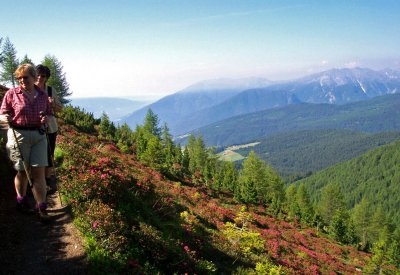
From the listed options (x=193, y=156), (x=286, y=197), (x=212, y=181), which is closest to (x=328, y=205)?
(x=286, y=197)

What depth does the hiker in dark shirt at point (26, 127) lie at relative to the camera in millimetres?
6336

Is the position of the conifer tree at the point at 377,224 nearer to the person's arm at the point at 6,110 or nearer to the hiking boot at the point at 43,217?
the hiking boot at the point at 43,217

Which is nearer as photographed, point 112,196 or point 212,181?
point 112,196

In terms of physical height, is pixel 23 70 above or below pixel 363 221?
above

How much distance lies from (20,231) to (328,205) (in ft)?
249

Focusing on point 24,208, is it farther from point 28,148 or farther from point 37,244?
point 28,148

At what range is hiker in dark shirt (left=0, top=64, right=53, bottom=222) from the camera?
A: 6.34 meters

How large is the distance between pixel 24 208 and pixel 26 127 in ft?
7.19

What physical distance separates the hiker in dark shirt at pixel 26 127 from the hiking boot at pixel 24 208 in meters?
0.46

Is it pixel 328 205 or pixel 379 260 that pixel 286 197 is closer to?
pixel 328 205

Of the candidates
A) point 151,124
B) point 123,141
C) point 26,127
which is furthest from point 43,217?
point 151,124

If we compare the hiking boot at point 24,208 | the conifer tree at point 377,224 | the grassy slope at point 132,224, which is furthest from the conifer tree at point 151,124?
the hiking boot at point 24,208

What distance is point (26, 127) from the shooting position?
6.41m

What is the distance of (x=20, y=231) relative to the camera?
6.41 metres
